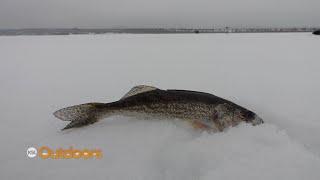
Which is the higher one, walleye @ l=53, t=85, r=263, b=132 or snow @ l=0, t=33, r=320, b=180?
walleye @ l=53, t=85, r=263, b=132

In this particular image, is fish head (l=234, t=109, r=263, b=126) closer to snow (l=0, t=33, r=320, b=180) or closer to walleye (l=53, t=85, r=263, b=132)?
walleye (l=53, t=85, r=263, b=132)

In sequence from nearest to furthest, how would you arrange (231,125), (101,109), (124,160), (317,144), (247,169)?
(247,169)
(124,160)
(317,144)
(231,125)
(101,109)

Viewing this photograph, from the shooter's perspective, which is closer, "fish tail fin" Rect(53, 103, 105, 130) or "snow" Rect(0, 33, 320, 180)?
"snow" Rect(0, 33, 320, 180)

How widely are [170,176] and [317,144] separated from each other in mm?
1575

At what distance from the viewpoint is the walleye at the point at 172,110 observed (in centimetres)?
320

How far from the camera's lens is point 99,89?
5141mm

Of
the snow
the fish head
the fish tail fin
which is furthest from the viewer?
the fish tail fin

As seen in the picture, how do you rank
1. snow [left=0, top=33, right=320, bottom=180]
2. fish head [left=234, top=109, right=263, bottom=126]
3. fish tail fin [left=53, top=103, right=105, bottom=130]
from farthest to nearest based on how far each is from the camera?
fish tail fin [left=53, top=103, right=105, bottom=130]
fish head [left=234, top=109, right=263, bottom=126]
snow [left=0, top=33, right=320, bottom=180]

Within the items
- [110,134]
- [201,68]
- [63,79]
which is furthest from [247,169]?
[201,68]

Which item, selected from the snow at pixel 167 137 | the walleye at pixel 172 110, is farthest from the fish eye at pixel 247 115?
the snow at pixel 167 137

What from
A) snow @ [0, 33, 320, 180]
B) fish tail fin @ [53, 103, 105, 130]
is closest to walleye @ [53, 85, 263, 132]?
A: fish tail fin @ [53, 103, 105, 130]

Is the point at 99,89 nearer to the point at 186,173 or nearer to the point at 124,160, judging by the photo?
the point at 124,160

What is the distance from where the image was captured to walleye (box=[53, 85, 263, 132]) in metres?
3.20

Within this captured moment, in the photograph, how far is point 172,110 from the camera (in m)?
3.43
